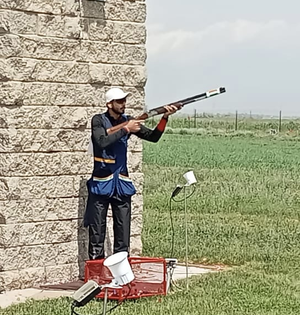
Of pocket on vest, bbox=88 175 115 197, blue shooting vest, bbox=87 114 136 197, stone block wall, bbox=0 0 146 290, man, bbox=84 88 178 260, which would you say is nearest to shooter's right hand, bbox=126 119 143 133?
man, bbox=84 88 178 260

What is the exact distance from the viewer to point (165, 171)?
81.8 feet

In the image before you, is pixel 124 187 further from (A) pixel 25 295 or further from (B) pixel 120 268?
(B) pixel 120 268

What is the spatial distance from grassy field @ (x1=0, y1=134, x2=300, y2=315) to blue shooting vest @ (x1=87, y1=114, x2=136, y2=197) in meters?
1.18

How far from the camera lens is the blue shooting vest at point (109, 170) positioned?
29.3 feet

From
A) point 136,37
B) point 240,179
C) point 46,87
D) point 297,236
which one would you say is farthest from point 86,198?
point 240,179

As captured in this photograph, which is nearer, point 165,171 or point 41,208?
point 41,208

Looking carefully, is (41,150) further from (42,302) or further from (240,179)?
(240,179)

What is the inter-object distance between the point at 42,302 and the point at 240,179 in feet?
48.2

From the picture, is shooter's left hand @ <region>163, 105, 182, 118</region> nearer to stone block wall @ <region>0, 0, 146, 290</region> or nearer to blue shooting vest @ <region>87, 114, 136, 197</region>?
blue shooting vest @ <region>87, 114, 136, 197</region>

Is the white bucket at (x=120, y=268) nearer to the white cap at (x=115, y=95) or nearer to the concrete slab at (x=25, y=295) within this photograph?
the concrete slab at (x=25, y=295)

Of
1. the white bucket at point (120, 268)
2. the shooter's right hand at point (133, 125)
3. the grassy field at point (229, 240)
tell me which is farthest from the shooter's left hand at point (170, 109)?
the white bucket at point (120, 268)

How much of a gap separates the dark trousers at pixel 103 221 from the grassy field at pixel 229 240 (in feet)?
2.53

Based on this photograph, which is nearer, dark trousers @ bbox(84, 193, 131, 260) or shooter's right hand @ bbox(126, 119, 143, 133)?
shooter's right hand @ bbox(126, 119, 143, 133)

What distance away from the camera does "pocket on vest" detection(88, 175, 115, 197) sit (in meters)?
8.93
